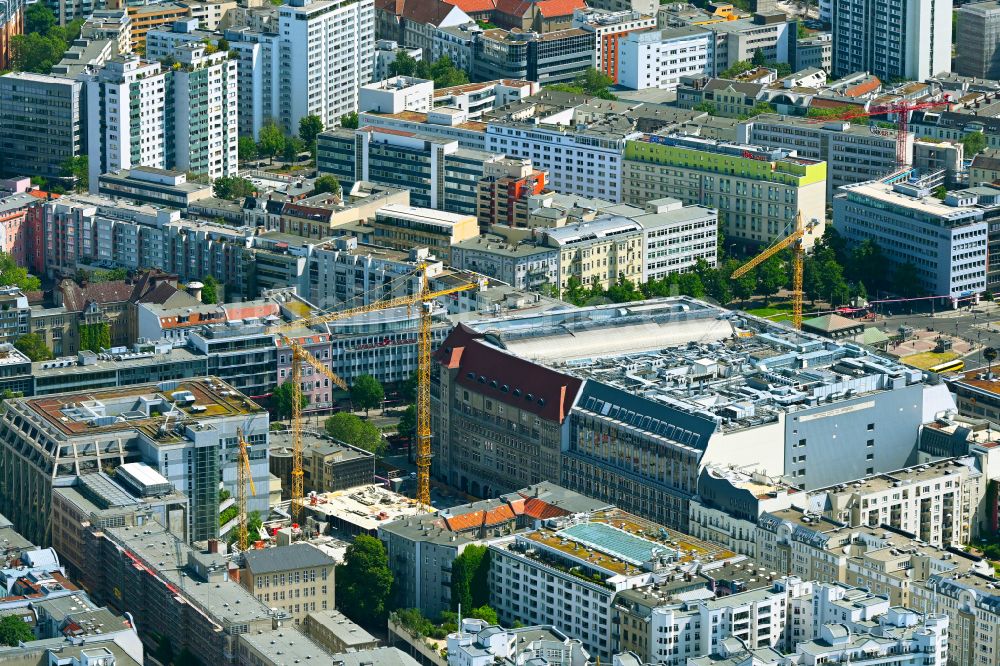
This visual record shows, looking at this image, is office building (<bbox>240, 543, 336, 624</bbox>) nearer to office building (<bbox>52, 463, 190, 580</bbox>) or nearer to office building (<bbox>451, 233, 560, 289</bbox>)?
office building (<bbox>52, 463, 190, 580</bbox>)

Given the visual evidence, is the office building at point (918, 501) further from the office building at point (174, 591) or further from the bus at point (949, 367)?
the office building at point (174, 591)

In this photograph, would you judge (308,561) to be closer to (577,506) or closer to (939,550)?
(577,506)

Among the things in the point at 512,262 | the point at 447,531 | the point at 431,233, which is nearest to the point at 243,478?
the point at 447,531

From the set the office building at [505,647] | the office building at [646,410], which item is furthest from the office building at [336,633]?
the office building at [646,410]

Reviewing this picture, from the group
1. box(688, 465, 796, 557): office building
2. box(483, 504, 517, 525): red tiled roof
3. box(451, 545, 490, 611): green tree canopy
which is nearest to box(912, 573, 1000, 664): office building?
box(688, 465, 796, 557): office building

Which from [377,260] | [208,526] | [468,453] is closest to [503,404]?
[468,453]
